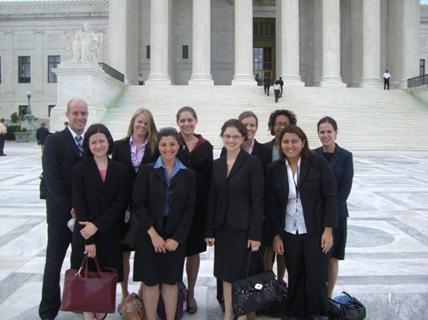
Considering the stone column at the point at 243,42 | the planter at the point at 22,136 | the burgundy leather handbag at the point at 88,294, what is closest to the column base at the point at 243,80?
the stone column at the point at 243,42

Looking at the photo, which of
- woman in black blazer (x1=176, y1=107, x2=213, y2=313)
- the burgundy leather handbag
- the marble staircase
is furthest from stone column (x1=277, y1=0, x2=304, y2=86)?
the burgundy leather handbag

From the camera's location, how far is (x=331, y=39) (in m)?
36.1

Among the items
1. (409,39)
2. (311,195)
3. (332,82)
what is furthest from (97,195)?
(409,39)

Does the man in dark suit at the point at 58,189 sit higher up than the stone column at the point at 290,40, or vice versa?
the stone column at the point at 290,40

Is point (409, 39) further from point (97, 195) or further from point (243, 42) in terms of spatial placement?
point (97, 195)

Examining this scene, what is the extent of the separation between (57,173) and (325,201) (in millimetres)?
2528

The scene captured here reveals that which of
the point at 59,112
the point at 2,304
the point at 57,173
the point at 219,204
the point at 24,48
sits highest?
the point at 24,48

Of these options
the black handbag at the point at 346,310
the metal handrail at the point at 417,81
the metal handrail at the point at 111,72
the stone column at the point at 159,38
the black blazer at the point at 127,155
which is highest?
the stone column at the point at 159,38

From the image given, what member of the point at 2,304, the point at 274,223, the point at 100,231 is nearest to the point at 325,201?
the point at 274,223

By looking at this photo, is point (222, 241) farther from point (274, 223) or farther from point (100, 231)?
point (100, 231)

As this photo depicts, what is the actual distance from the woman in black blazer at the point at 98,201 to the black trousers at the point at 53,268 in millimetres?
346

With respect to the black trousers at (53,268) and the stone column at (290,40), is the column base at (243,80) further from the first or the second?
the black trousers at (53,268)

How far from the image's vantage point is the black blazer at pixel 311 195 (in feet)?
14.6

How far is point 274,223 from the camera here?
4.57 m
